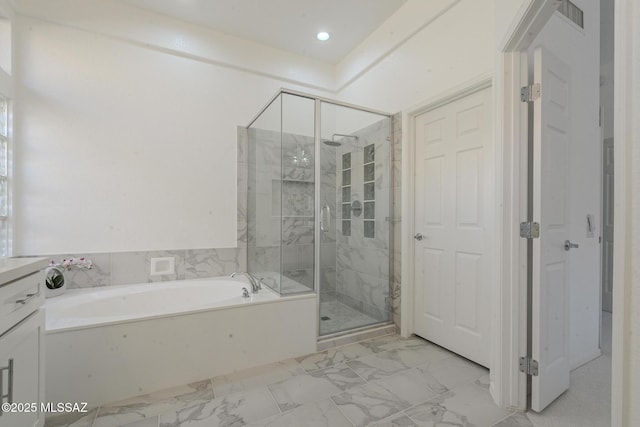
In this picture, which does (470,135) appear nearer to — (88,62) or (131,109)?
(131,109)

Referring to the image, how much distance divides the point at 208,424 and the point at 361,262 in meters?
1.79

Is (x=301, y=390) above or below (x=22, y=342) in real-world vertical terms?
below

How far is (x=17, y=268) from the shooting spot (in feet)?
3.43

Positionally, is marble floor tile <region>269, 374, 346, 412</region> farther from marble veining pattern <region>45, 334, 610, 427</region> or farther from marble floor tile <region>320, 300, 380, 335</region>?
marble floor tile <region>320, 300, 380, 335</region>

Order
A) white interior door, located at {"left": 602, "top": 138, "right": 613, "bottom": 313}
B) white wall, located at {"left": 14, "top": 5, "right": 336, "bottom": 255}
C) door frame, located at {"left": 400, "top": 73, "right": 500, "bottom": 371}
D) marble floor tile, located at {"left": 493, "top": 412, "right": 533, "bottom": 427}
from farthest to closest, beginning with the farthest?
1. white interior door, located at {"left": 602, "top": 138, "right": 613, "bottom": 313}
2. door frame, located at {"left": 400, "top": 73, "right": 500, "bottom": 371}
3. white wall, located at {"left": 14, "top": 5, "right": 336, "bottom": 255}
4. marble floor tile, located at {"left": 493, "top": 412, "right": 533, "bottom": 427}

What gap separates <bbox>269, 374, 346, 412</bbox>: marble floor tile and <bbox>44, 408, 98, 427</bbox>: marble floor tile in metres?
0.96

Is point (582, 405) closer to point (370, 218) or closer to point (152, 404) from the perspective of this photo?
point (370, 218)

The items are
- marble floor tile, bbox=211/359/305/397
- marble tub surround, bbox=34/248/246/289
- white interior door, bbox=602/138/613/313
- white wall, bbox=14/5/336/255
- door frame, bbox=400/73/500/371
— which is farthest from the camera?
white interior door, bbox=602/138/613/313

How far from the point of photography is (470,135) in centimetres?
208

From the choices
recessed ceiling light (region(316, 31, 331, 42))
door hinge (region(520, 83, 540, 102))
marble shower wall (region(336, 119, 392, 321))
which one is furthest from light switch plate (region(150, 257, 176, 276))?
door hinge (region(520, 83, 540, 102))

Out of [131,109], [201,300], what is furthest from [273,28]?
[201,300]

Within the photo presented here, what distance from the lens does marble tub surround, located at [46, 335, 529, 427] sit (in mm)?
1471

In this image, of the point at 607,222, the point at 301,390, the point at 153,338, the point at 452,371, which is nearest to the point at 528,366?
the point at 452,371

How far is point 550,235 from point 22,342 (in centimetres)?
254
